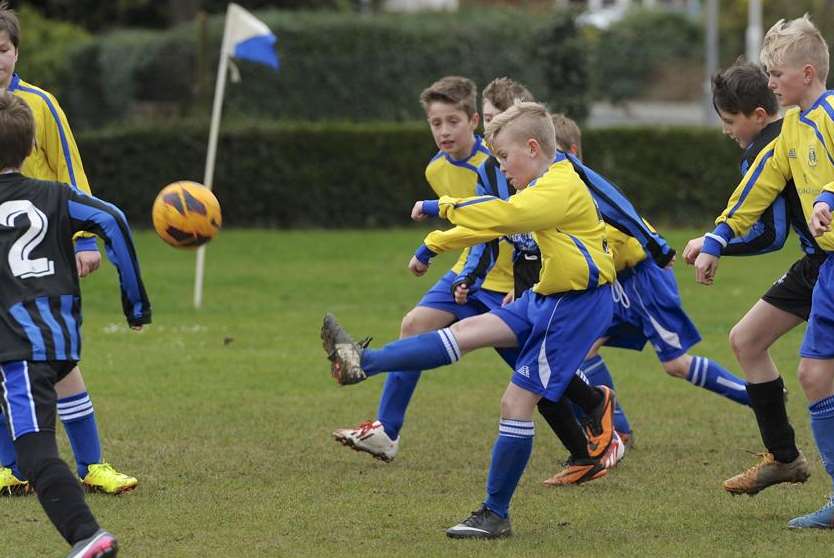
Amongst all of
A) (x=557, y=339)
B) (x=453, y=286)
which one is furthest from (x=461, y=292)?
(x=557, y=339)

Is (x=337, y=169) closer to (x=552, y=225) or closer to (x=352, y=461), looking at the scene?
(x=352, y=461)

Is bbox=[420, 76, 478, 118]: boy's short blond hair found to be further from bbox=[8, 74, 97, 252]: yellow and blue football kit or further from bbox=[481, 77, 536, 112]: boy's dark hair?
bbox=[8, 74, 97, 252]: yellow and blue football kit

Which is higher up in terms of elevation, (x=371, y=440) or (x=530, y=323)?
(x=530, y=323)

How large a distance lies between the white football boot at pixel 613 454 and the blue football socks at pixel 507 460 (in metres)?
1.34

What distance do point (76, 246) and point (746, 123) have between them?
3.20 metres

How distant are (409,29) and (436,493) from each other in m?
19.2

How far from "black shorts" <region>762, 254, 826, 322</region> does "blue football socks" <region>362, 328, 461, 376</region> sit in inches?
59.3

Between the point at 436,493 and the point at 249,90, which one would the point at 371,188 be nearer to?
the point at 249,90

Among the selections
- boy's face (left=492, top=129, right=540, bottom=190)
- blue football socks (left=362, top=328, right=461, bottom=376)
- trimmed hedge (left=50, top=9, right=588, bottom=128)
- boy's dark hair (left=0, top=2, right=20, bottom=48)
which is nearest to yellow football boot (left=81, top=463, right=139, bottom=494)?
blue football socks (left=362, top=328, right=461, bottom=376)

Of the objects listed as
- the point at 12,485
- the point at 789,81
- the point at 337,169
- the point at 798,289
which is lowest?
the point at 337,169

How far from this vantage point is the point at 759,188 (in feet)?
19.8

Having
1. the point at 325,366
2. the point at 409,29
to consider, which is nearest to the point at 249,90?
the point at 409,29

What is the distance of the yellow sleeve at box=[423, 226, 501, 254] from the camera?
18.3ft

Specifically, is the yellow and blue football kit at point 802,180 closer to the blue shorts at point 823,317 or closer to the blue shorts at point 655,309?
the blue shorts at point 823,317
